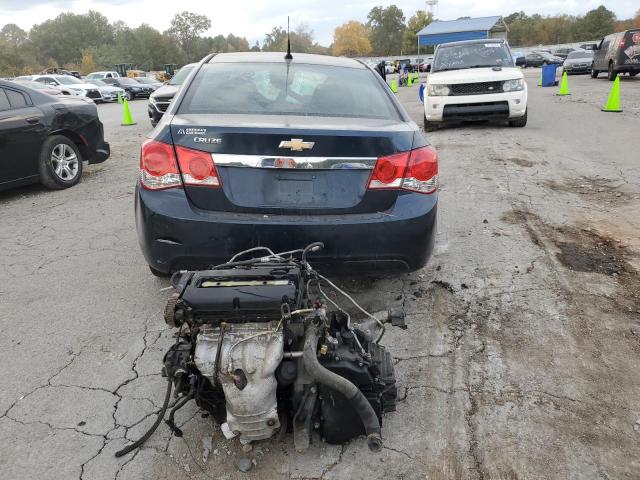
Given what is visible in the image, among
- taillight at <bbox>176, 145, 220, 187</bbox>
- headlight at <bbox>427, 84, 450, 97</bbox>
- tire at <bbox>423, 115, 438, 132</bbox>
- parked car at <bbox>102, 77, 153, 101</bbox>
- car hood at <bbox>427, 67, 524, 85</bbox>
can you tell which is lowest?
parked car at <bbox>102, 77, 153, 101</bbox>

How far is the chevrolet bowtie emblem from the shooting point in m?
2.80

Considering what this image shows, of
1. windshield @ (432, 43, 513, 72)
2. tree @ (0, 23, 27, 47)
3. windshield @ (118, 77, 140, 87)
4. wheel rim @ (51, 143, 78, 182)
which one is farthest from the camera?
tree @ (0, 23, 27, 47)

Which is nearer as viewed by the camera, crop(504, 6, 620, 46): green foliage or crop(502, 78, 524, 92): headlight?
crop(502, 78, 524, 92): headlight

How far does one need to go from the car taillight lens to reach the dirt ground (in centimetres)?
99

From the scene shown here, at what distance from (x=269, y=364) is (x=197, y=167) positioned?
128cm

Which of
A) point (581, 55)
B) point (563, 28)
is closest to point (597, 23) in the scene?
point (563, 28)

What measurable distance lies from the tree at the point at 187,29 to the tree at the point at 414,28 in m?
41.1

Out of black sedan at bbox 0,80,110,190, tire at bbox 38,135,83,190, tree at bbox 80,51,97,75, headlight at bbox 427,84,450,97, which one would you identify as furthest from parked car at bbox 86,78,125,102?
tree at bbox 80,51,97,75

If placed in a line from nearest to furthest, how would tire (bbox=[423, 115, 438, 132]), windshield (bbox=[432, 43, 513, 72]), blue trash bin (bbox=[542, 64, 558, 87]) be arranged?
tire (bbox=[423, 115, 438, 132]) → windshield (bbox=[432, 43, 513, 72]) → blue trash bin (bbox=[542, 64, 558, 87])

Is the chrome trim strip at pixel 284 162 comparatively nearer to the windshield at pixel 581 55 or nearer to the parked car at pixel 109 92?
the parked car at pixel 109 92

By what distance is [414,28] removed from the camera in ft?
333

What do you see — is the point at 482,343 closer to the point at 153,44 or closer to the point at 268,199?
the point at 268,199

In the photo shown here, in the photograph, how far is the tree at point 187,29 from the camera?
102 metres

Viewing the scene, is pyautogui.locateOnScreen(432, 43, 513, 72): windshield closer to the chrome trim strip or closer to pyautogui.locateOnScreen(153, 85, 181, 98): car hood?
pyautogui.locateOnScreen(153, 85, 181, 98): car hood
